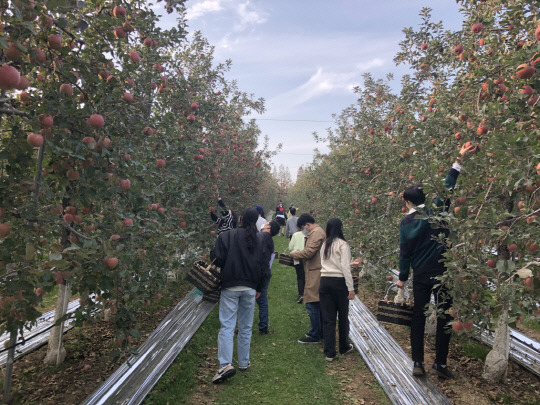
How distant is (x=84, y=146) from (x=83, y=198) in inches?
17.1

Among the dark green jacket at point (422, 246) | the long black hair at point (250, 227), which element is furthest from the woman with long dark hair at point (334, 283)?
the long black hair at point (250, 227)

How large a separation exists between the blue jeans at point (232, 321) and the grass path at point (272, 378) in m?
0.29

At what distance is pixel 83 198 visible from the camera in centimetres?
250

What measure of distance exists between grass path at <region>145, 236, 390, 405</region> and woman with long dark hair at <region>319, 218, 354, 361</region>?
384 millimetres

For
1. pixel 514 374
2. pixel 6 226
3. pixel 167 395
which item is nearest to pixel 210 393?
pixel 167 395

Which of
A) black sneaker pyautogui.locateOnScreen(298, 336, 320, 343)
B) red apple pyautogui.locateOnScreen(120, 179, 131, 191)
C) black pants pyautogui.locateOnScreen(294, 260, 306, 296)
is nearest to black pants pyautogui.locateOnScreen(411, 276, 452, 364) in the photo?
black sneaker pyautogui.locateOnScreen(298, 336, 320, 343)

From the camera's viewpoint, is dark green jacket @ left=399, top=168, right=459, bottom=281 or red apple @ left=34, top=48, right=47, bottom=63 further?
dark green jacket @ left=399, top=168, right=459, bottom=281

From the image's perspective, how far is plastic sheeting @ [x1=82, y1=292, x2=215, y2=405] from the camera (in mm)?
3199

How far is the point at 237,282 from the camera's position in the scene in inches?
149

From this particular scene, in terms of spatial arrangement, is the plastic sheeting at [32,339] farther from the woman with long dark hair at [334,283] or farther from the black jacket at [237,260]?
the woman with long dark hair at [334,283]

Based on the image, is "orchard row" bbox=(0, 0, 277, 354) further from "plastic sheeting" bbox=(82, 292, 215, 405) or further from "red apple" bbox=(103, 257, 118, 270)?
"plastic sheeting" bbox=(82, 292, 215, 405)

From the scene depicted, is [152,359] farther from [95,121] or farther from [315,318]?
[95,121]

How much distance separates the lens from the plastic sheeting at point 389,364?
11.1 ft

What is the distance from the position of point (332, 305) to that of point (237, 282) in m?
1.34
